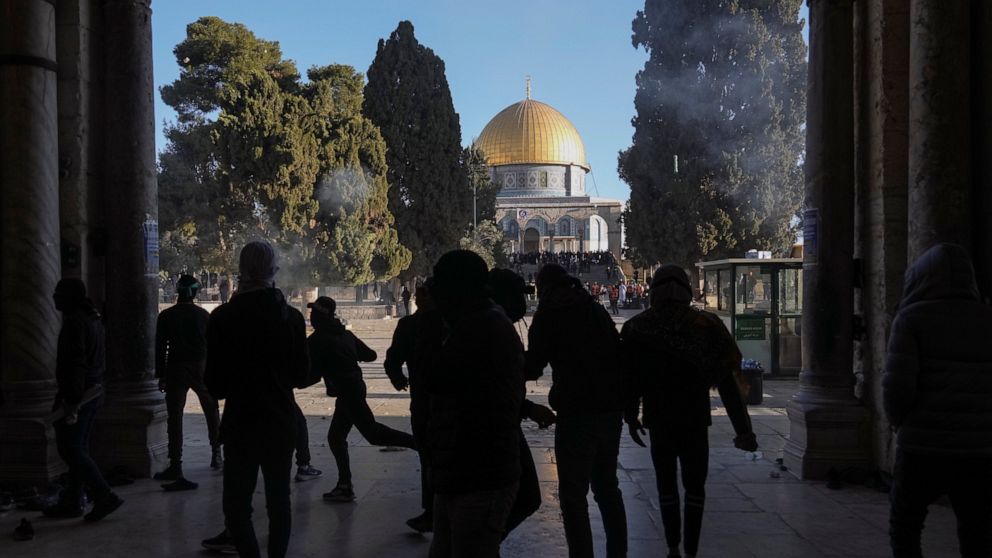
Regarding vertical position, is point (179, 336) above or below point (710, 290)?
below

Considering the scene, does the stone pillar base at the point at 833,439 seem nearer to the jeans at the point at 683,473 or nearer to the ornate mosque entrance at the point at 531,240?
the jeans at the point at 683,473

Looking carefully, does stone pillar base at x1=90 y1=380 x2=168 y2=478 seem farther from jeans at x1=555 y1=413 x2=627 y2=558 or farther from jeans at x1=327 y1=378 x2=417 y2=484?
jeans at x1=555 y1=413 x2=627 y2=558

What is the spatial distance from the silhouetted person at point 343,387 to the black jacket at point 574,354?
2060 mm

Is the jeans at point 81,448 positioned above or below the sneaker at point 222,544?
above

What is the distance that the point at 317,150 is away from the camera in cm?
2536

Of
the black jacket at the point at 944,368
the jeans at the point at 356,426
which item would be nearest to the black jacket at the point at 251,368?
the jeans at the point at 356,426

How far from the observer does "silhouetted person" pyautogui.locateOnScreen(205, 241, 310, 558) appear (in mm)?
3799

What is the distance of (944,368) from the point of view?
320 cm

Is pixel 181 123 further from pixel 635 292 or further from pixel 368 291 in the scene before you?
pixel 635 292

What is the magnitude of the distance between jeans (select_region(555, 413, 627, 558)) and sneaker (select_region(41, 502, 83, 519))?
11.4 feet

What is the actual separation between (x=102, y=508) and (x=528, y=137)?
7067cm

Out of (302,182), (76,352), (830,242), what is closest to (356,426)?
(76,352)

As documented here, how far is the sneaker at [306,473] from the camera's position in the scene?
21.8 ft

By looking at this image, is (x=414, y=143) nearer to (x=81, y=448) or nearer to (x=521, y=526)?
(x=81, y=448)
